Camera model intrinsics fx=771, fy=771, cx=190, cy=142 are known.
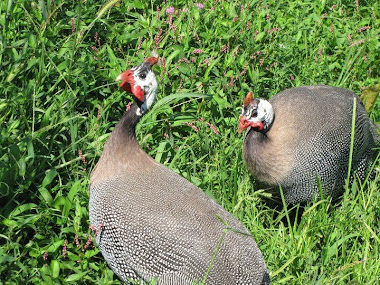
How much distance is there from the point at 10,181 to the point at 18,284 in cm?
50

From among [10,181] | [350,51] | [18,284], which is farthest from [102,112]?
[350,51]

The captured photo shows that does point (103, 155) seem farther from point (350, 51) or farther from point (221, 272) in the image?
point (350, 51)

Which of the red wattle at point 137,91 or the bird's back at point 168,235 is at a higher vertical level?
the red wattle at point 137,91

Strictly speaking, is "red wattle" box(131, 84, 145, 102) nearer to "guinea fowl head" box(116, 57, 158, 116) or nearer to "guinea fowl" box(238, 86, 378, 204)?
"guinea fowl head" box(116, 57, 158, 116)

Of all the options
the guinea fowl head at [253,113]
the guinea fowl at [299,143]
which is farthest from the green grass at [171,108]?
the guinea fowl head at [253,113]

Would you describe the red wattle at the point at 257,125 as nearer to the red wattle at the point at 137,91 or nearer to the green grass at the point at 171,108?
the green grass at the point at 171,108

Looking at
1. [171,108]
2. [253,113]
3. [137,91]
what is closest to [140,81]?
[137,91]

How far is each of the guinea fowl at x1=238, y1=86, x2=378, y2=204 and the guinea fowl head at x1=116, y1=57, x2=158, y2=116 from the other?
2.25 feet

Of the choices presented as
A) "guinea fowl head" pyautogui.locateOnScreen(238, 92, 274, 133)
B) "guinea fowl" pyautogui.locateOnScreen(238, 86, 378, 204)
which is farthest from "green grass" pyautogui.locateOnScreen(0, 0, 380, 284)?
"guinea fowl head" pyautogui.locateOnScreen(238, 92, 274, 133)

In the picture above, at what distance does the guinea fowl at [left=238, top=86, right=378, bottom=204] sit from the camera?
4.23 meters

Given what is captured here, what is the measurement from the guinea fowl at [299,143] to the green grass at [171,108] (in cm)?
14

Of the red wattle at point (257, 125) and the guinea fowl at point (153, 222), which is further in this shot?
the red wattle at point (257, 125)

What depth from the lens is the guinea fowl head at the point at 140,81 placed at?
374cm

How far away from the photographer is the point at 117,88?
4.47 m
